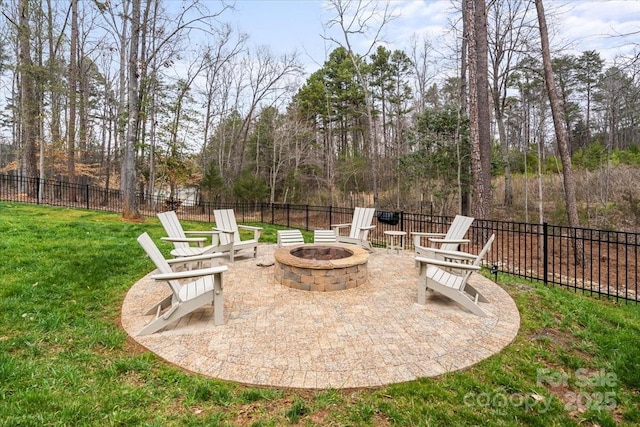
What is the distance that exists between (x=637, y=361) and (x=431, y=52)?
644 inches

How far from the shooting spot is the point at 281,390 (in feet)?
7.52

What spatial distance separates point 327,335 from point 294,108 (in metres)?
19.4

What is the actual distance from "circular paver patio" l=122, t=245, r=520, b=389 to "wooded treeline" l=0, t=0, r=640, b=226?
6.22 m

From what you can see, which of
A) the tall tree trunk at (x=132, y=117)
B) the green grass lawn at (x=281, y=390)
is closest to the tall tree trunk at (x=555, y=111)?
the green grass lawn at (x=281, y=390)

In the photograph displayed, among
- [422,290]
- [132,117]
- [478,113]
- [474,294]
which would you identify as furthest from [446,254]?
[132,117]

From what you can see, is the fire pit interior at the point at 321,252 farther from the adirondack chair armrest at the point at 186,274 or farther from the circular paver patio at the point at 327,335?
the adirondack chair armrest at the point at 186,274

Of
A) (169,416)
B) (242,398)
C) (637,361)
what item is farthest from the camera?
(637,361)

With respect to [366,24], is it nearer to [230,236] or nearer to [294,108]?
[294,108]

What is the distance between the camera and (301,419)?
6.66 feet

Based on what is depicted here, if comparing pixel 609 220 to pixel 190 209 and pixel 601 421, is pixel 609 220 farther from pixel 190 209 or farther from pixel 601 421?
pixel 190 209

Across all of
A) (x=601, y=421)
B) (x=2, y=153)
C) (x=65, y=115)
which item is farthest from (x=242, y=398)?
(x=2, y=153)

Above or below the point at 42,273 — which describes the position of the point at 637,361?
below

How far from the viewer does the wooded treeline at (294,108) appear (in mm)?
11383

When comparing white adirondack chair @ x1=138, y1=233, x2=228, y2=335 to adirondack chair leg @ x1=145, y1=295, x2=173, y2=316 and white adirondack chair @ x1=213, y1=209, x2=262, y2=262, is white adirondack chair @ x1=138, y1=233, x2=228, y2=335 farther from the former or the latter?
white adirondack chair @ x1=213, y1=209, x2=262, y2=262
